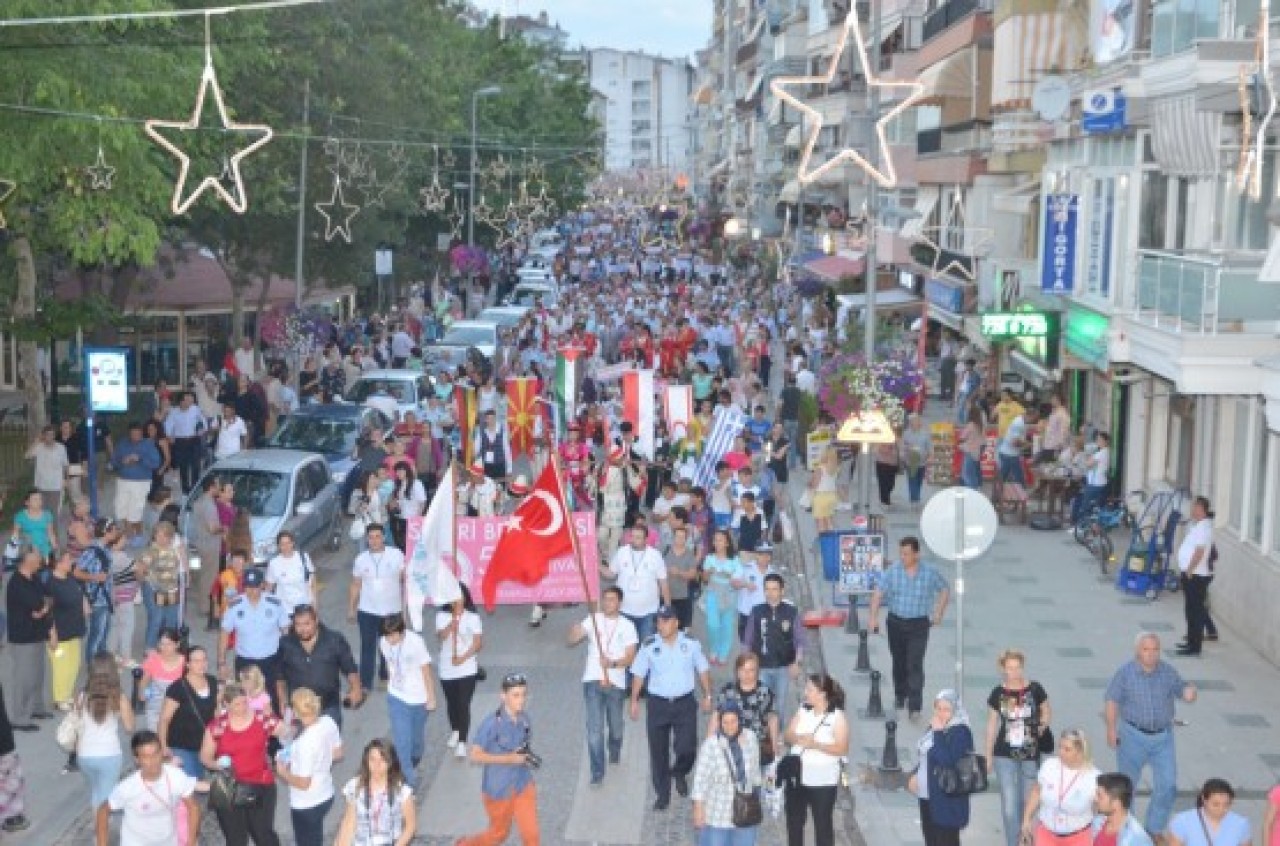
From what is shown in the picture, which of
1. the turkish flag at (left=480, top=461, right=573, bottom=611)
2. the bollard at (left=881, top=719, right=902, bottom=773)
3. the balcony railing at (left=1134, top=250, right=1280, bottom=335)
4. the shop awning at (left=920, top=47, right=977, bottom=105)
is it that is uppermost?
the shop awning at (left=920, top=47, right=977, bottom=105)

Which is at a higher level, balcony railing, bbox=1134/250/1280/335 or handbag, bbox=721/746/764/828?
balcony railing, bbox=1134/250/1280/335

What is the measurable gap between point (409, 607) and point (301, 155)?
23.1 metres

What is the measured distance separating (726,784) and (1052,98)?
18651 millimetres

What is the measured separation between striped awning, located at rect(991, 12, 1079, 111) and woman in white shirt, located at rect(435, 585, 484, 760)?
777 inches

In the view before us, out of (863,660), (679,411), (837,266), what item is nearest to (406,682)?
(863,660)

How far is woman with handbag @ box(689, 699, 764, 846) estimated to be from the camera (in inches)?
427

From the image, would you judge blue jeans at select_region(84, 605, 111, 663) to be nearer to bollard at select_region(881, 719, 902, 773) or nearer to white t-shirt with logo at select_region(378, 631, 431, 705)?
white t-shirt with logo at select_region(378, 631, 431, 705)

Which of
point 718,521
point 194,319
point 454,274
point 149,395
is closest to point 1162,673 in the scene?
point 718,521

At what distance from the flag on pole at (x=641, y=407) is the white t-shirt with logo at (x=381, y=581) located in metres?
9.31

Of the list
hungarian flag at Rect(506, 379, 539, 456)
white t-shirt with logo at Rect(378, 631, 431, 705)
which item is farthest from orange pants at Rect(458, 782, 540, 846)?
hungarian flag at Rect(506, 379, 539, 456)

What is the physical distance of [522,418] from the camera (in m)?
25.6

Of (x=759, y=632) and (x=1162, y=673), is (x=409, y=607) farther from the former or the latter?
(x=1162, y=673)

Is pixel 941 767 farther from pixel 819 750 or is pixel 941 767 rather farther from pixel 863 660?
pixel 863 660

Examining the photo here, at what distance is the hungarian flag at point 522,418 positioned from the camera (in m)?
25.5
